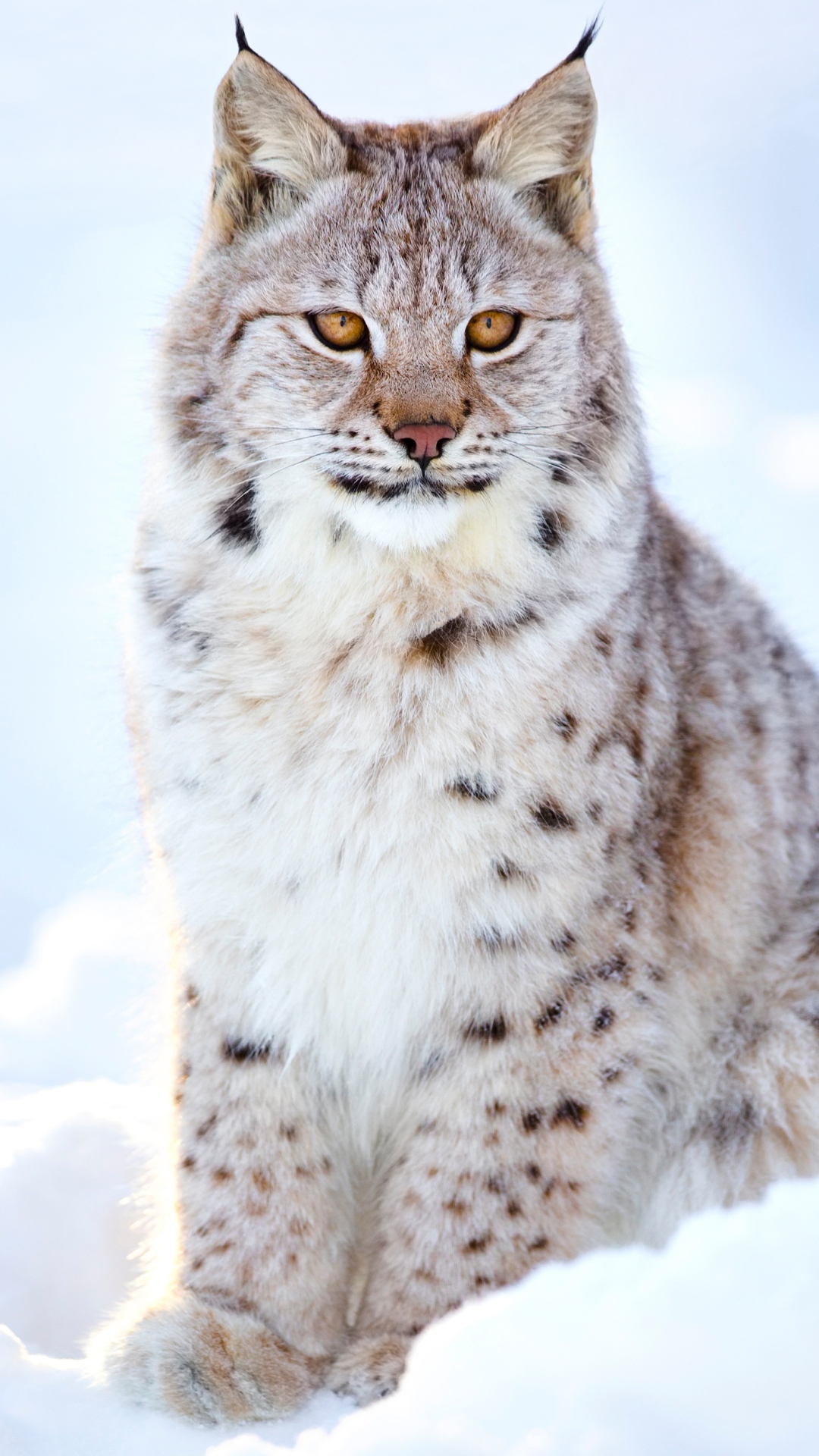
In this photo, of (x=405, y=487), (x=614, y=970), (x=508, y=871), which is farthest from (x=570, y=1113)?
(x=405, y=487)

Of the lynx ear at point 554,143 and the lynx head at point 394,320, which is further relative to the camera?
the lynx ear at point 554,143

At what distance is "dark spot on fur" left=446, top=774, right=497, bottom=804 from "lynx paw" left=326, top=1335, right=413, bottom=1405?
128cm

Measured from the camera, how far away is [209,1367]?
3416mm

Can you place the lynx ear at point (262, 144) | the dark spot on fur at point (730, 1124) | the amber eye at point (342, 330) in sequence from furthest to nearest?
the dark spot on fur at point (730, 1124) < the lynx ear at point (262, 144) < the amber eye at point (342, 330)

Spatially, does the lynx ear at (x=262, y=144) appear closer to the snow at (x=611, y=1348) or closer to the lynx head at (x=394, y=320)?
the lynx head at (x=394, y=320)

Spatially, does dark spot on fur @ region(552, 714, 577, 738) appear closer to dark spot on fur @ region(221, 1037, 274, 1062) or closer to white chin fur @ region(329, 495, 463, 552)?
white chin fur @ region(329, 495, 463, 552)

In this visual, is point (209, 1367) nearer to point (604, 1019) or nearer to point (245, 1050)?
point (245, 1050)

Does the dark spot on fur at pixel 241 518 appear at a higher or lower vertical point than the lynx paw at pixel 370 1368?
higher

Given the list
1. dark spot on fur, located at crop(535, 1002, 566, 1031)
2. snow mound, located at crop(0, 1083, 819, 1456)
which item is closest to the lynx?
dark spot on fur, located at crop(535, 1002, 566, 1031)

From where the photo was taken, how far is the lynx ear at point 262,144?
344 centimetres

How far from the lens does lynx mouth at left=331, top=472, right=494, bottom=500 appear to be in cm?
320

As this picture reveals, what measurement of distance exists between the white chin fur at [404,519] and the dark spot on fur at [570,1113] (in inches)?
53.6

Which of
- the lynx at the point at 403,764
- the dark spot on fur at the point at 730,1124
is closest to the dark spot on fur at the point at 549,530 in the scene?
the lynx at the point at 403,764

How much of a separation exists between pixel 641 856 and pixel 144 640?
4.38ft
